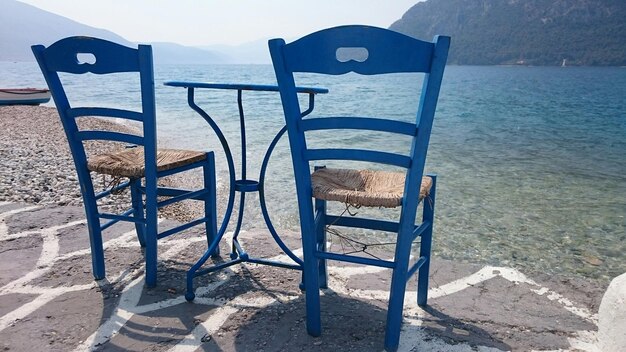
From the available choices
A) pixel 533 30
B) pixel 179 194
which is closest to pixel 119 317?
pixel 179 194

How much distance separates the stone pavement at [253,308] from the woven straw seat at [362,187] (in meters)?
0.76

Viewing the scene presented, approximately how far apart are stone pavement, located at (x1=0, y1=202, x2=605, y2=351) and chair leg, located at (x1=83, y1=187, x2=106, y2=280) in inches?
3.2

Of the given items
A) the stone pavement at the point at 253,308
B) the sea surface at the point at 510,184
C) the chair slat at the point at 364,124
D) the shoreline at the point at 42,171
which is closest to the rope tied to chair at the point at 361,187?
the chair slat at the point at 364,124

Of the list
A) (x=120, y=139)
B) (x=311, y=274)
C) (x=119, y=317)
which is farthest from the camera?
(x=120, y=139)

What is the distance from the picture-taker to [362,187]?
2.36m

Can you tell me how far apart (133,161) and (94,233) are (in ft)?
1.74

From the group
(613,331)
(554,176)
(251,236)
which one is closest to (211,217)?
(251,236)

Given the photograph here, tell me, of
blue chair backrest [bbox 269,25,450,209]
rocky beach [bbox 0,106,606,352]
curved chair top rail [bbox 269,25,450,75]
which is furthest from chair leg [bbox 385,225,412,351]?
curved chair top rail [bbox 269,25,450,75]

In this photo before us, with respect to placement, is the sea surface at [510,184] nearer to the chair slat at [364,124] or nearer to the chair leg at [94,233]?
the chair leg at [94,233]

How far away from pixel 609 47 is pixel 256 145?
10699 centimetres

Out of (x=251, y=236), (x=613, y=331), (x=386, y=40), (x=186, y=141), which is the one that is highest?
(x=386, y=40)

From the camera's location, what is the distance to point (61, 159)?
7453 millimetres

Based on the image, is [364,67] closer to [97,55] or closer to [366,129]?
[366,129]

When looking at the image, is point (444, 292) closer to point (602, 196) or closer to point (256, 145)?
point (602, 196)
